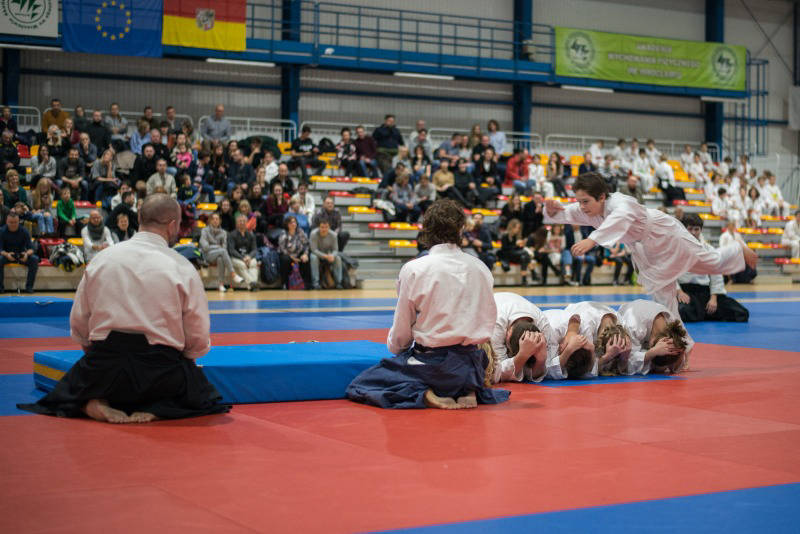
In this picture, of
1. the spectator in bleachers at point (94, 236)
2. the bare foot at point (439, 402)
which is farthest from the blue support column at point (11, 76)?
the bare foot at point (439, 402)

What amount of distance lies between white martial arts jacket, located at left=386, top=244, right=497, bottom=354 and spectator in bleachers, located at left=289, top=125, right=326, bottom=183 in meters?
17.3

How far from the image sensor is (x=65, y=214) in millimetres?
18328

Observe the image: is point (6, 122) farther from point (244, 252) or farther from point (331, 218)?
point (331, 218)

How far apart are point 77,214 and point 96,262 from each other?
14.2 meters

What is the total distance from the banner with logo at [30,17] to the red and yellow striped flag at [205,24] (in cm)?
251

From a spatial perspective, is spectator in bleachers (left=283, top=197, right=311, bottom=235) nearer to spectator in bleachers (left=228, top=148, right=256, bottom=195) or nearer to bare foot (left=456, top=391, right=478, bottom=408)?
spectator in bleachers (left=228, top=148, right=256, bottom=195)

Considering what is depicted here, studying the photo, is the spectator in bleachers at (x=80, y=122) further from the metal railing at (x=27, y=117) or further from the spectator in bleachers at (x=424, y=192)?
the spectator in bleachers at (x=424, y=192)

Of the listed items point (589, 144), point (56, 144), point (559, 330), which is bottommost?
point (559, 330)

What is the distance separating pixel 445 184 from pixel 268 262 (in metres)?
6.09

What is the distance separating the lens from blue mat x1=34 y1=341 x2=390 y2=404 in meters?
6.42

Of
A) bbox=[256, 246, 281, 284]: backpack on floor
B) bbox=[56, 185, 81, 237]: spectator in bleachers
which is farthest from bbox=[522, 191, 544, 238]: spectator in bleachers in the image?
bbox=[56, 185, 81, 237]: spectator in bleachers

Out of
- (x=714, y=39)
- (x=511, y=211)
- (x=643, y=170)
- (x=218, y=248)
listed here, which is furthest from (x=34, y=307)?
(x=714, y=39)

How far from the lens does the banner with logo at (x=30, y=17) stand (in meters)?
21.0

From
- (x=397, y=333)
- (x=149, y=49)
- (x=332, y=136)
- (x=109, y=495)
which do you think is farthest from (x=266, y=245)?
(x=109, y=495)
